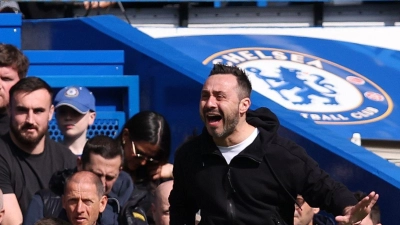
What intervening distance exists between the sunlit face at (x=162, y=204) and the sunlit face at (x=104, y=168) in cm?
25

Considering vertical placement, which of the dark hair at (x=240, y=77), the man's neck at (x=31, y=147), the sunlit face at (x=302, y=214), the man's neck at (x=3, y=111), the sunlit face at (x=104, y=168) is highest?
the dark hair at (x=240, y=77)

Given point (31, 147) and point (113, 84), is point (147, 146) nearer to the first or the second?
point (31, 147)

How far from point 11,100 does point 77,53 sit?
1516mm

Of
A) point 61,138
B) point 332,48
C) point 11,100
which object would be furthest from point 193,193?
point 332,48

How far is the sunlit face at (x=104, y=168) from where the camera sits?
5.39m

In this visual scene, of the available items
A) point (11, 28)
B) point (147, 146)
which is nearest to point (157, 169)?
point (147, 146)

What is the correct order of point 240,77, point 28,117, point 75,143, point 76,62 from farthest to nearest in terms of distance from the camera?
point 76,62
point 75,143
point 28,117
point 240,77

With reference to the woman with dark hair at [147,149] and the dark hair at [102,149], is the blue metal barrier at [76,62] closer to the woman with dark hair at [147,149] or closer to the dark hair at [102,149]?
the woman with dark hair at [147,149]

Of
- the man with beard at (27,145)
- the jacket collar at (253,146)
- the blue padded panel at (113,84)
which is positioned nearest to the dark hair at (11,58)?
the man with beard at (27,145)

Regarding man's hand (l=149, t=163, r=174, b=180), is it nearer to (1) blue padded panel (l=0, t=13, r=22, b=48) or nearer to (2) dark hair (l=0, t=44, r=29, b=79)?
(2) dark hair (l=0, t=44, r=29, b=79)

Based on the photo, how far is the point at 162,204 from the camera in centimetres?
534

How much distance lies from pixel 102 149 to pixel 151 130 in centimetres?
56

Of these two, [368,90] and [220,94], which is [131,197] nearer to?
[220,94]

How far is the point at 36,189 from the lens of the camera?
18.1ft
